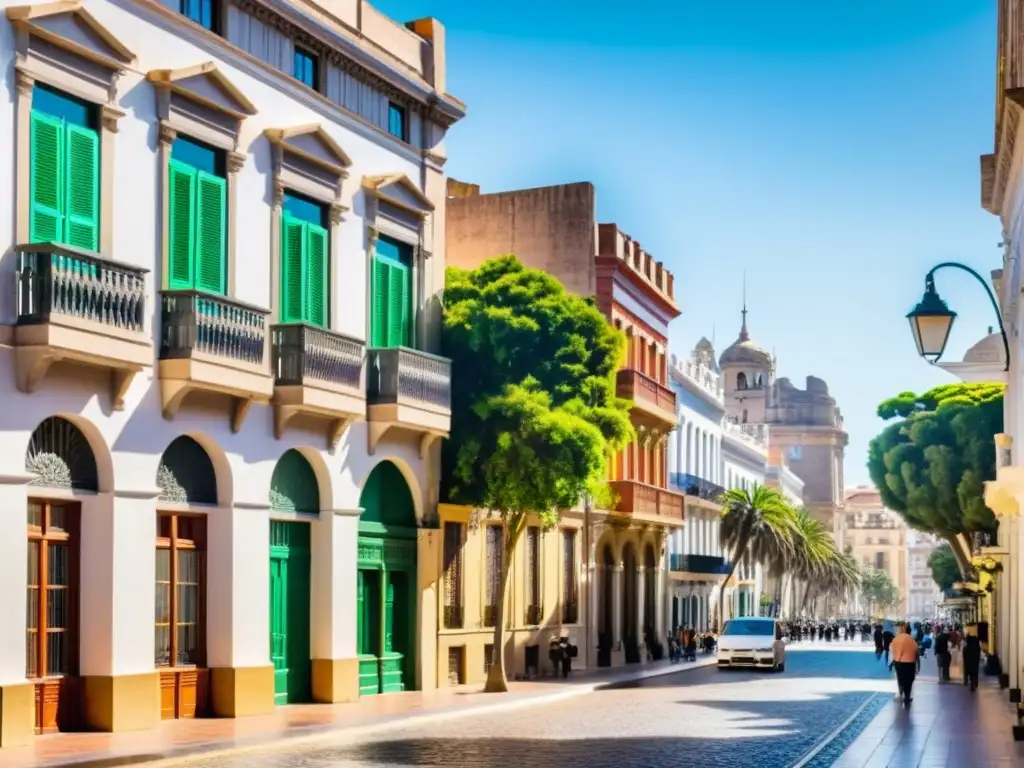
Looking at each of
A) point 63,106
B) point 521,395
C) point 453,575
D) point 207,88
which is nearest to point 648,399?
point 453,575

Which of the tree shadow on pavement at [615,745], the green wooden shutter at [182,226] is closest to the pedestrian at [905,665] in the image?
the tree shadow on pavement at [615,745]

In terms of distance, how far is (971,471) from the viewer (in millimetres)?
59906

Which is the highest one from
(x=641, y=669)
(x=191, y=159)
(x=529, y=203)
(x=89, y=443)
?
(x=529, y=203)

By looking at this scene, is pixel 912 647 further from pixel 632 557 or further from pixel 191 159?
pixel 632 557

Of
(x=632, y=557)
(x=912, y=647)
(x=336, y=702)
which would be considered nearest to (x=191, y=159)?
(x=336, y=702)

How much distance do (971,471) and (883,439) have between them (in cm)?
955

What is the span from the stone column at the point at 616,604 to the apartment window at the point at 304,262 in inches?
962

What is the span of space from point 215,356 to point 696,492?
47.2m

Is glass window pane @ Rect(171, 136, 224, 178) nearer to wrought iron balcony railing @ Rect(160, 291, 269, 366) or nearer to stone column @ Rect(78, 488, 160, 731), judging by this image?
wrought iron balcony railing @ Rect(160, 291, 269, 366)

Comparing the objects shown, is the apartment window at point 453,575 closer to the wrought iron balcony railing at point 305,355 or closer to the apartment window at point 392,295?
the apartment window at point 392,295

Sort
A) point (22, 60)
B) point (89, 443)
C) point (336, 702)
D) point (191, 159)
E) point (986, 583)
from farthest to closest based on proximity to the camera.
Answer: point (986, 583) < point (336, 702) < point (191, 159) < point (89, 443) < point (22, 60)

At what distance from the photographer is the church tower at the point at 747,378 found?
15050cm

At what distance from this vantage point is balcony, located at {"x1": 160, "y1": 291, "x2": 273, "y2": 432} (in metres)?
25.1

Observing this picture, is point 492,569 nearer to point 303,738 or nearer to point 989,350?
point 989,350
